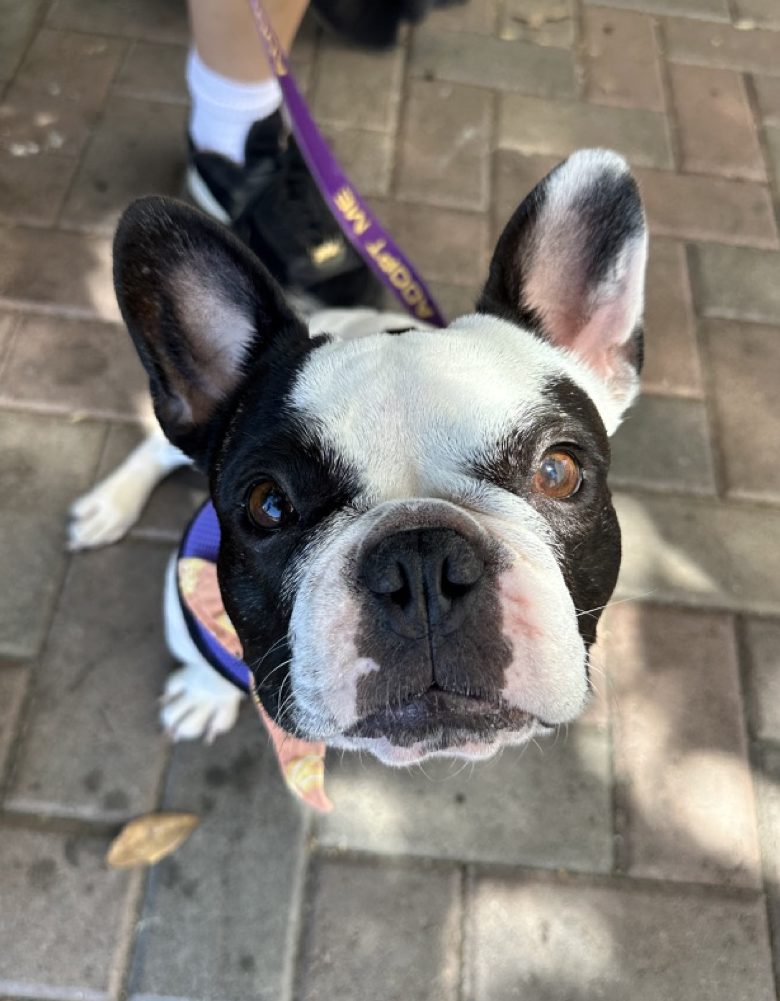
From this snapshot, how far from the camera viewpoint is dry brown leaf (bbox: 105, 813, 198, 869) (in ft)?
7.48

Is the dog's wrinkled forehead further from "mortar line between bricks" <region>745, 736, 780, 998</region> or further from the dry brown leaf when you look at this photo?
"mortar line between bricks" <region>745, 736, 780, 998</region>

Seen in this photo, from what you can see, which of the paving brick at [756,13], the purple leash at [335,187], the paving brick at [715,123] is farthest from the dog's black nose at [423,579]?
the paving brick at [756,13]

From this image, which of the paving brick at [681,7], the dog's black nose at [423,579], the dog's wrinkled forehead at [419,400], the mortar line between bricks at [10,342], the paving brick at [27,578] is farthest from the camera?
the paving brick at [681,7]

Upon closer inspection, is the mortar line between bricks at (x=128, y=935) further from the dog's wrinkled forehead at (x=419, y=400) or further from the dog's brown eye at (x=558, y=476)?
the dog's brown eye at (x=558, y=476)

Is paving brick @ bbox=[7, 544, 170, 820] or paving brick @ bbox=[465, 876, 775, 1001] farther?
paving brick @ bbox=[7, 544, 170, 820]

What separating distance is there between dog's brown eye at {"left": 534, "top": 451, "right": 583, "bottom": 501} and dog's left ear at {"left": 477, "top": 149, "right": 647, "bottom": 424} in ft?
1.37

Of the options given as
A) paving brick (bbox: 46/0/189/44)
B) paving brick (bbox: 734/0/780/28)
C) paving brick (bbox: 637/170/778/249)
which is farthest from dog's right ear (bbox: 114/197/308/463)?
paving brick (bbox: 734/0/780/28)

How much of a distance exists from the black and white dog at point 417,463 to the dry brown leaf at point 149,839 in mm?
918

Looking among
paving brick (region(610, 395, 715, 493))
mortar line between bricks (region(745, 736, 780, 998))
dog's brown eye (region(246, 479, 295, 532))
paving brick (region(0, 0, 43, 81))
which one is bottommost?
mortar line between bricks (region(745, 736, 780, 998))

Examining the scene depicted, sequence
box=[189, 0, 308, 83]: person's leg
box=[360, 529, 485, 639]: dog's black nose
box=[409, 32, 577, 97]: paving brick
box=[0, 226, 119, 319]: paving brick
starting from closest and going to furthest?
1. box=[360, 529, 485, 639]: dog's black nose
2. box=[189, 0, 308, 83]: person's leg
3. box=[0, 226, 119, 319]: paving brick
4. box=[409, 32, 577, 97]: paving brick

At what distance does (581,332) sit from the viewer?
1.91 meters

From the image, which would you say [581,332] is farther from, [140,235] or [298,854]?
[298,854]

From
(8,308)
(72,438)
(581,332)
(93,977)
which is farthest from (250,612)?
(8,308)

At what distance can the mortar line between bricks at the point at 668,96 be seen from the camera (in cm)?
371
